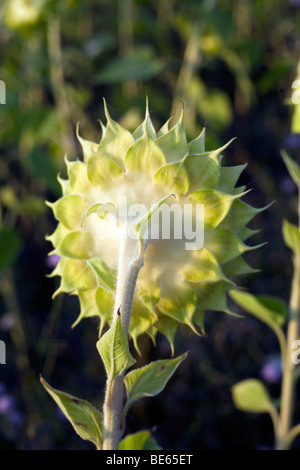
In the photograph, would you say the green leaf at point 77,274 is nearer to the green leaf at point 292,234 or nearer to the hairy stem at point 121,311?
the hairy stem at point 121,311

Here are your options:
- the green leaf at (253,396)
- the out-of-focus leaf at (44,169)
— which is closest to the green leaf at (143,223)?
the green leaf at (253,396)

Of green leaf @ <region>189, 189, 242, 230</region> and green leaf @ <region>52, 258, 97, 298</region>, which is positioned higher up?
green leaf @ <region>189, 189, 242, 230</region>

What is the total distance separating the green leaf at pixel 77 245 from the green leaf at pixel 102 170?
3.2 inches

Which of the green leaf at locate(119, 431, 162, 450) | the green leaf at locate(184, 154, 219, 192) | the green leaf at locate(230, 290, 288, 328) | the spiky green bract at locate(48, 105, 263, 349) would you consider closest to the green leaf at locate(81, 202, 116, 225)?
the spiky green bract at locate(48, 105, 263, 349)

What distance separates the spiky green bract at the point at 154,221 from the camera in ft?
2.23

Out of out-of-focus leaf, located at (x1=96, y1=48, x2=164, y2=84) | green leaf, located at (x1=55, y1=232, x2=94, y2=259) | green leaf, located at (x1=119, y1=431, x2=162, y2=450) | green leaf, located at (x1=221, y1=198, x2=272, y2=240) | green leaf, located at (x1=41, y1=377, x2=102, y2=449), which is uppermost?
out-of-focus leaf, located at (x1=96, y1=48, x2=164, y2=84)

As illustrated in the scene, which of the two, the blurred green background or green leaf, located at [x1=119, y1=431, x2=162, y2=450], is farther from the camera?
the blurred green background

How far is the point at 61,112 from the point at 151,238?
159cm

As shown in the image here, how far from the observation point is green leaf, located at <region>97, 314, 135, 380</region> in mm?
618

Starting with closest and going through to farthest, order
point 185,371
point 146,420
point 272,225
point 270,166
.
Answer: point 146,420, point 185,371, point 272,225, point 270,166

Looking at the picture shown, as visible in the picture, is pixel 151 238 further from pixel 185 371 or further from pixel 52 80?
pixel 52 80

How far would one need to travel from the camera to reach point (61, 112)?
2168mm

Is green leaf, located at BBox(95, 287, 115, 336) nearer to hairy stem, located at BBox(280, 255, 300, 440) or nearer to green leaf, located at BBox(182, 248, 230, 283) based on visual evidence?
green leaf, located at BBox(182, 248, 230, 283)

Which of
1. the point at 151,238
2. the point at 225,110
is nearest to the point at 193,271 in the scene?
the point at 151,238
